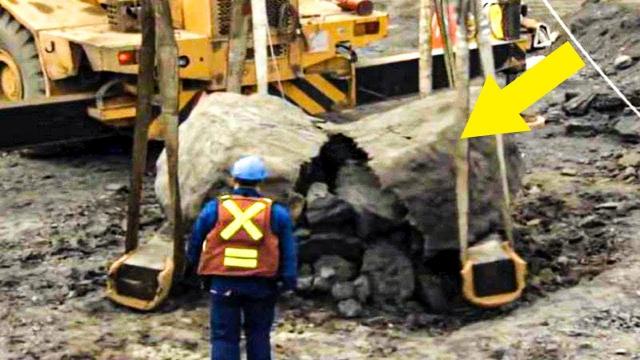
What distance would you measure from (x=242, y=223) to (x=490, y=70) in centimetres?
225

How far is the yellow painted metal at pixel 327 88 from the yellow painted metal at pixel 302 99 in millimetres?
129

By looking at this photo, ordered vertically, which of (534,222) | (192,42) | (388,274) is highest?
(192,42)

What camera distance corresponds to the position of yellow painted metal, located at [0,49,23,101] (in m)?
12.1

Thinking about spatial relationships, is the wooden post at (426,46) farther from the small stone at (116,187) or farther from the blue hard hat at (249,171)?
the blue hard hat at (249,171)

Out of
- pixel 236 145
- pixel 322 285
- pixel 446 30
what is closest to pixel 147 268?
pixel 236 145

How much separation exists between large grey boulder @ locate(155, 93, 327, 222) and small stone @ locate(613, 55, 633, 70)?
22.4ft

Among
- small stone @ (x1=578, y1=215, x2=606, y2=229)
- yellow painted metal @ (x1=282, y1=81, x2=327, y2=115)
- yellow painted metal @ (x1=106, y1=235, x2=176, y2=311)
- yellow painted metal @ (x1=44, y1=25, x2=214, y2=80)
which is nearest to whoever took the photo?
yellow painted metal @ (x1=106, y1=235, x2=176, y2=311)

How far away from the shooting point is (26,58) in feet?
39.3

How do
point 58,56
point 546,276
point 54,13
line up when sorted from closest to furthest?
1. point 546,276
2. point 58,56
3. point 54,13

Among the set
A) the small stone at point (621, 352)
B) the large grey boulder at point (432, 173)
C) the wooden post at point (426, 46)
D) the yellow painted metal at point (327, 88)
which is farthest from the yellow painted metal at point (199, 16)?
the small stone at point (621, 352)

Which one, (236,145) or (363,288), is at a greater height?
(236,145)

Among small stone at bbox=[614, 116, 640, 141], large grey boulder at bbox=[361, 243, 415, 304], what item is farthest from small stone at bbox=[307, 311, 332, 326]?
small stone at bbox=[614, 116, 640, 141]

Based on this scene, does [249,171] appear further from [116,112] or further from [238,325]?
[116,112]

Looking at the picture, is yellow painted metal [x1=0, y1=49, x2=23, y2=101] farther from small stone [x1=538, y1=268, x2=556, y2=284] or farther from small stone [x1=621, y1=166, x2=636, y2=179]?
small stone [x1=538, y1=268, x2=556, y2=284]
